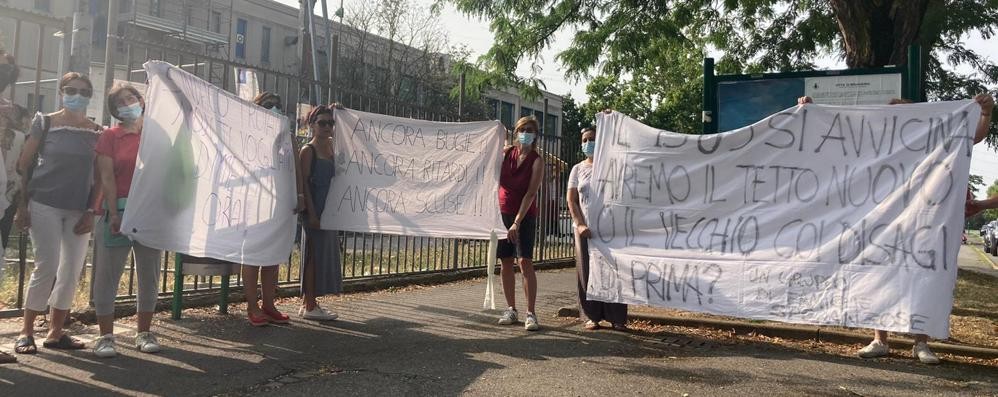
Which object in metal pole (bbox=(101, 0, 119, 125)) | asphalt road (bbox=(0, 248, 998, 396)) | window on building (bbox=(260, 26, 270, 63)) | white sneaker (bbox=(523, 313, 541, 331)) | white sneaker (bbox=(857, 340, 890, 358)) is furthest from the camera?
window on building (bbox=(260, 26, 270, 63))

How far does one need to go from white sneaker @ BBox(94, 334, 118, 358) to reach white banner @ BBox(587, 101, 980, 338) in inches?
135

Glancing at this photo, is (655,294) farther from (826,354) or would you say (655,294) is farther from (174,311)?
(174,311)

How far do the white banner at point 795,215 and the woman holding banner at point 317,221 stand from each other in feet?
7.21

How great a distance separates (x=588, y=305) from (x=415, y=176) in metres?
1.92

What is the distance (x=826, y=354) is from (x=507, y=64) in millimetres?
6777

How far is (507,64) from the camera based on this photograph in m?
11.4

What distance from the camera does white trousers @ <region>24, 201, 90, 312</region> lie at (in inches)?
191

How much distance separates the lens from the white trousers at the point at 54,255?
4.84 meters

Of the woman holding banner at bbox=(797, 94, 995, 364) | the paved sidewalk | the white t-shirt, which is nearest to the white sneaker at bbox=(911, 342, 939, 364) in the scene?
the woman holding banner at bbox=(797, 94, 995, 364)

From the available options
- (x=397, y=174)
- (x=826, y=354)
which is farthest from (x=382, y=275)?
(x=826, y=354)

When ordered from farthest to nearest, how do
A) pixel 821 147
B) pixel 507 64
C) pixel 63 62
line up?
pixel 507 64 < pixel 63 62 < pixel 821 147

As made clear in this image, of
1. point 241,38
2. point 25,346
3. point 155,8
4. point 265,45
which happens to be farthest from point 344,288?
point 265,45

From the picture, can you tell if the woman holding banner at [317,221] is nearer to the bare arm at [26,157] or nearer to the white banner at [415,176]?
the white banner at [415,176]

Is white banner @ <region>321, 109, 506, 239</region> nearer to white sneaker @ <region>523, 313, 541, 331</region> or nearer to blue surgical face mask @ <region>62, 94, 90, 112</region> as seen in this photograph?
white sneaker @ <region>523, 313, 541, 331</region>
